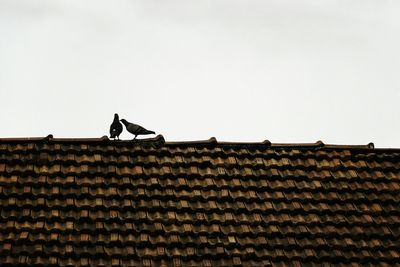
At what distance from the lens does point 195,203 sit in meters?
11.1

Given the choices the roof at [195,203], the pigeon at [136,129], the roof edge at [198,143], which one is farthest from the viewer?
the pigeon at [136,129]

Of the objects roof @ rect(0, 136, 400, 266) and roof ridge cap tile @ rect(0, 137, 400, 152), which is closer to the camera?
roof @ rect(0, 136, 400, 266)

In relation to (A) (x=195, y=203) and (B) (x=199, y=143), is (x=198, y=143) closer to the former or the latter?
(B) (x=199, y=143)

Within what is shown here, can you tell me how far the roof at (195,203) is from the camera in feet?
33.4

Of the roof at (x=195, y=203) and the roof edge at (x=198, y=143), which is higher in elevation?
the roof edge at (x=198, y=143)

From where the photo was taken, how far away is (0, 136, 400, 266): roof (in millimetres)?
10180

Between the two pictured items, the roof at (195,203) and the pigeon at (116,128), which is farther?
the pigeon at (116,128)

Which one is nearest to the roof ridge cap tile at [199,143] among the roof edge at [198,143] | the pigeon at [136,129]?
the roof edge at [198,143]

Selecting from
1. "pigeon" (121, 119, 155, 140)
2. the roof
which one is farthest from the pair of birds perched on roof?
the roof

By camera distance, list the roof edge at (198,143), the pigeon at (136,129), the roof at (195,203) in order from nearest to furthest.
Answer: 1. the roof at (195,203)
2. the roof edge at (198,143)
3. the pigeon at (136,129)

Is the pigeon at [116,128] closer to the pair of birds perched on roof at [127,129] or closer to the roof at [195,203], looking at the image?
the pair of birds perched on roof at [127,129]

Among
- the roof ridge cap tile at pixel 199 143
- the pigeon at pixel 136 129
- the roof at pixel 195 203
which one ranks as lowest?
the roof at pixel 195 203

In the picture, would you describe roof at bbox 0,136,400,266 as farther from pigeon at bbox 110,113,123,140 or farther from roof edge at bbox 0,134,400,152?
pigeon at bbox 110,113,123,140

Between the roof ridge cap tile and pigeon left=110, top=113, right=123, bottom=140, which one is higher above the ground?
pigeon left=110, top=113, right=123, bottom=140
